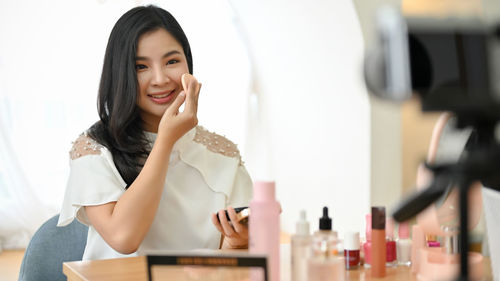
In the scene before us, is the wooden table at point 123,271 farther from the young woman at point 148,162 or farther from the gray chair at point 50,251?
the gray chair at point 50,251

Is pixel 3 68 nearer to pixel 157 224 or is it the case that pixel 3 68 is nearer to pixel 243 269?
pixel 157 224

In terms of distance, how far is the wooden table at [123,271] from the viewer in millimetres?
990

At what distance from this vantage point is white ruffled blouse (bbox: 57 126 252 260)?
1347 mm

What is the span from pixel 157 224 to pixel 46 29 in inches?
96.8

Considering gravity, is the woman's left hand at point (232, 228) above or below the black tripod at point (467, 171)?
below

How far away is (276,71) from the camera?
4.05 metres

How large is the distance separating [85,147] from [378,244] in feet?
2.42

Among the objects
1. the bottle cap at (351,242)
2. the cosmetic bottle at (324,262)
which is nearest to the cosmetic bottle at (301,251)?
the cosmetic bottle at (324,262)

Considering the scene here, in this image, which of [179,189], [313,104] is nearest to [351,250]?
[179,189]

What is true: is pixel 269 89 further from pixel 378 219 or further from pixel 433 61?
pixel 433 61

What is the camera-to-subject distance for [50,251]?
4.54 feet

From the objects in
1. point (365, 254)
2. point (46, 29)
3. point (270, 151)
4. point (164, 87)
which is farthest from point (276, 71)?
point (365, 254)

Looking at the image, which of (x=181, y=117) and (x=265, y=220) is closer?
(x=265, y=220)

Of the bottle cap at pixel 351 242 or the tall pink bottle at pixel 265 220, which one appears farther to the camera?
the bottle cap at pixel 351 242
